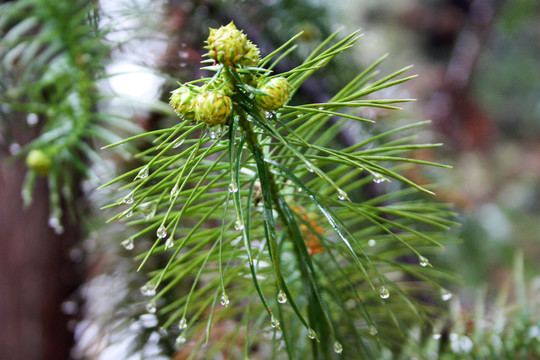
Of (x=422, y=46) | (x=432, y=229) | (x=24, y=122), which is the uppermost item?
(x=24, y=122)

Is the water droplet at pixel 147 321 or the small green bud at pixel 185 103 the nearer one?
the small green bud at pixel 185 103

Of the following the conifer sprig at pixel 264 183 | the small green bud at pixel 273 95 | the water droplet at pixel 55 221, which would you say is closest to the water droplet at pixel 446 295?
the conifer sprig at pixel 264 183

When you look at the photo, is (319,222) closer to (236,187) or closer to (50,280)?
(236,187)

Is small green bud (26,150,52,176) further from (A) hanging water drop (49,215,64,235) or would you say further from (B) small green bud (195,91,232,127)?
(B) small green bud (195,91,232,127)

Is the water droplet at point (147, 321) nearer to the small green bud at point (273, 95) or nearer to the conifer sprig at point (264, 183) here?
the conifer sprig at point (264, 183)

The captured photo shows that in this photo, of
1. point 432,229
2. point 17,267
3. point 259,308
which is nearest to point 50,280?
point 17,267

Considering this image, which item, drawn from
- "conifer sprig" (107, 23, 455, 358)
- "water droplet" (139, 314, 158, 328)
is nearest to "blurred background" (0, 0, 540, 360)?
"water droplet" (139, 314, 158, 328)

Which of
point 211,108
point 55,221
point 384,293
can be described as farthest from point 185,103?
point 55,221
